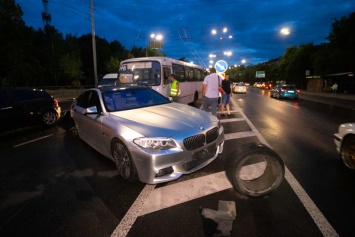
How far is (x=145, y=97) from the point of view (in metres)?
5.46

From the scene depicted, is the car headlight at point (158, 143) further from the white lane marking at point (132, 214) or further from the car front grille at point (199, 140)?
the white lane marking at point (132, 214)

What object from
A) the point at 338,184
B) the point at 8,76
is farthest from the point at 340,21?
the point at 8,76

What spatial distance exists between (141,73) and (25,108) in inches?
196

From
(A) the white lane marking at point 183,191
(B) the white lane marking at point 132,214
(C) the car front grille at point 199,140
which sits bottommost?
(B) the white lane marking at point 132,214

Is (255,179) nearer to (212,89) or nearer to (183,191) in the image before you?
(183,191)

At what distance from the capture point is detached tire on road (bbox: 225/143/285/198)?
11.1 feet

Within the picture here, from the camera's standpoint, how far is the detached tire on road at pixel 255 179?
3.37m

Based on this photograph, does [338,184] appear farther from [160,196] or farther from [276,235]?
[160,196]

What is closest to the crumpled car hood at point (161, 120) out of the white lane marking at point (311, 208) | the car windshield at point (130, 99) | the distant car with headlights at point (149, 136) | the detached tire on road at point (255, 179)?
the distant car with headlights at point (149, 136)

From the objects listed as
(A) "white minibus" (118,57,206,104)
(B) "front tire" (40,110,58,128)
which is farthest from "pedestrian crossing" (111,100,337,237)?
(B) "front tire" (40,110,58,128)

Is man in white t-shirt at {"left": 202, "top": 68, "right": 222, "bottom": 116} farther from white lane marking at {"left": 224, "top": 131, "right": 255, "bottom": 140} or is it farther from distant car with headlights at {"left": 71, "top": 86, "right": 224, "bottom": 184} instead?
distant car with headlights at {"left": 71, "top": 86, "right": 224, "bottom": 184}

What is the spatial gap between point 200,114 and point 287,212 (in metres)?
2.34

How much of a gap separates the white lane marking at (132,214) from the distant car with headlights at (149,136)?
9.5 inches

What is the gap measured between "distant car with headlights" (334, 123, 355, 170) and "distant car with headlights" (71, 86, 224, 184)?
8.21 ft
